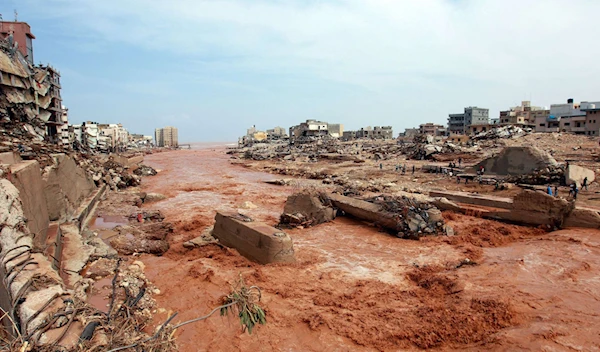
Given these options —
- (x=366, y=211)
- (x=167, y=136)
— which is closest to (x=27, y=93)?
(x=366, y=211)

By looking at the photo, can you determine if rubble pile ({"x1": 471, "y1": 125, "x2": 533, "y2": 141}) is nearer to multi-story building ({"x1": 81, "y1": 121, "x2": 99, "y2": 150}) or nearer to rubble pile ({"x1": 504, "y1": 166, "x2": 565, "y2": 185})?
rubble pile ({"x1": 504, "y1": 166, "x2": 565, "y2": 185})

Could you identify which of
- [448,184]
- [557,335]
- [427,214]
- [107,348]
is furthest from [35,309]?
[448,184]

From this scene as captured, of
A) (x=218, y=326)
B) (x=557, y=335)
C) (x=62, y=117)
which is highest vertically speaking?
(x=62, y=117)

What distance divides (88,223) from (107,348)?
10.6m

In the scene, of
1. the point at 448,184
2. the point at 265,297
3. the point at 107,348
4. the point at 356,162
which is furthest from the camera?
the point at 356,162

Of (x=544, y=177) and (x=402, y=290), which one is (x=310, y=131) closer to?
(x=544, y=177)

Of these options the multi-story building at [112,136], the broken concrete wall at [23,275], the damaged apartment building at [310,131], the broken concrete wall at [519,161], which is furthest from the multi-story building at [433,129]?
the broken concrete wall at [23,275]

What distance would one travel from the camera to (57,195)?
9.47 metres

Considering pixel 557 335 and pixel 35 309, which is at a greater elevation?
pixel 35 309

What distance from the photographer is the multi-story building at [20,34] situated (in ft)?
94.3

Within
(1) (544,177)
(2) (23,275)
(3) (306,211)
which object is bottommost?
(3) (306,211)

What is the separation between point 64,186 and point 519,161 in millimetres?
19701

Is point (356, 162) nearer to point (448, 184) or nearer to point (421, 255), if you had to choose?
point (448, 184)

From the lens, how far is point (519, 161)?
17.4 m
